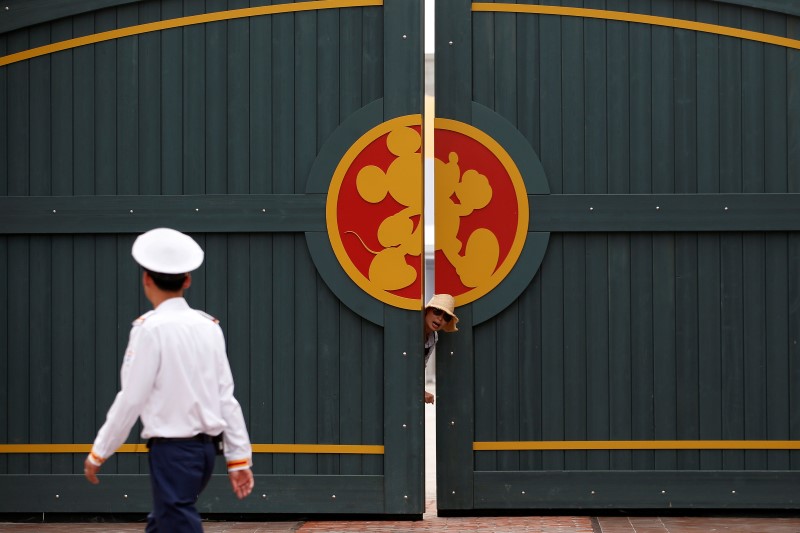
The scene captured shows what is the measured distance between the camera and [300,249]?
6996 millimetres

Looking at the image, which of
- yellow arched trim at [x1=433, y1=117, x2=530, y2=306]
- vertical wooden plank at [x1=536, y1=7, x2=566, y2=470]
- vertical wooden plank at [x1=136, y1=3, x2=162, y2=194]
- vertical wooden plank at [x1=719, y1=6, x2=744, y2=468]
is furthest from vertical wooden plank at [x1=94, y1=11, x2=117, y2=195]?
vertical wooden plank at [x1=719, y1=6, x2=744, y2=468]

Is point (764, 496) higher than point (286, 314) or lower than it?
lower

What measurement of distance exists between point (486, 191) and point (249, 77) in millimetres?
1306

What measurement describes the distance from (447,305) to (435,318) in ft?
0.34

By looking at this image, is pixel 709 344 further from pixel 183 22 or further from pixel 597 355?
pixel 183 22

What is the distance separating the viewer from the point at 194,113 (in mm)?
7039

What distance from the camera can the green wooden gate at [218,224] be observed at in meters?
6.96

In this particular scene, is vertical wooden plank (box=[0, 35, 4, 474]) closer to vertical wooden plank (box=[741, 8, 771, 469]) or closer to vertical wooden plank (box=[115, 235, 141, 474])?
vertical wooden plank (box=[115, 235, 141, 474])

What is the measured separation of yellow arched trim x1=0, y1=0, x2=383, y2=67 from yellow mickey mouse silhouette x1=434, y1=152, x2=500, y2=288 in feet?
3.13

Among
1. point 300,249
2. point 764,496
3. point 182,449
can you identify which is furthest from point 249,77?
point 764,496

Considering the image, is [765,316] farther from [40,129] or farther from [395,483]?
[40,129]

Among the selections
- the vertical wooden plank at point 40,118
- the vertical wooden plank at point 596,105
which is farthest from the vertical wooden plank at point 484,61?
the vertical wooden plank at point 40,118

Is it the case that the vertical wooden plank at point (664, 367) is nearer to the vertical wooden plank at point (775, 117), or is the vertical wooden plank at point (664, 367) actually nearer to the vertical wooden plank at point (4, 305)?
the vertical wooden plank at point (775, 117)

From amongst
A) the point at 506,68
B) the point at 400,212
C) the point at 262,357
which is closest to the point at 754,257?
the point at 506,68
